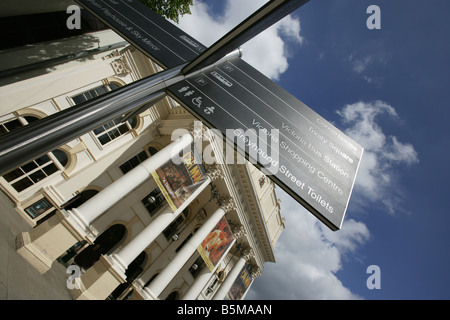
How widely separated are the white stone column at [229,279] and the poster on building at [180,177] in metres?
10.2

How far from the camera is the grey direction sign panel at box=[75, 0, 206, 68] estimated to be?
2451 mm

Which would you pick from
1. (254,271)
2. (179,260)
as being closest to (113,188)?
(179,260)

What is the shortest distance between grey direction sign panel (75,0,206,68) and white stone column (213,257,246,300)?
18345 millimetres

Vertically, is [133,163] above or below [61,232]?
above

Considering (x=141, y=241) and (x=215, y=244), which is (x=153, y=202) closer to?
(x=141, y=241)

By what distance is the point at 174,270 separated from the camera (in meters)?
11.8

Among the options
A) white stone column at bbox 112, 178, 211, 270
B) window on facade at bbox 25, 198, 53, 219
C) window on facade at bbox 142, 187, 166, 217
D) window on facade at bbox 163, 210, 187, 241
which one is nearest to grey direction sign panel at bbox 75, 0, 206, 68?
window on facade at bbox 25, 198, 53, 219

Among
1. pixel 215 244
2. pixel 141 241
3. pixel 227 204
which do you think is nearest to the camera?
pixel 141 241

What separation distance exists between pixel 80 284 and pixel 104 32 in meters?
12.2

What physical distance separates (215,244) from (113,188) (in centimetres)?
808

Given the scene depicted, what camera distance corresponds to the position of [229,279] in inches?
681

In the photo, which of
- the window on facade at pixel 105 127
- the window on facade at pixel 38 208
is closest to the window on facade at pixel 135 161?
the window on facade at pixel 105 127
